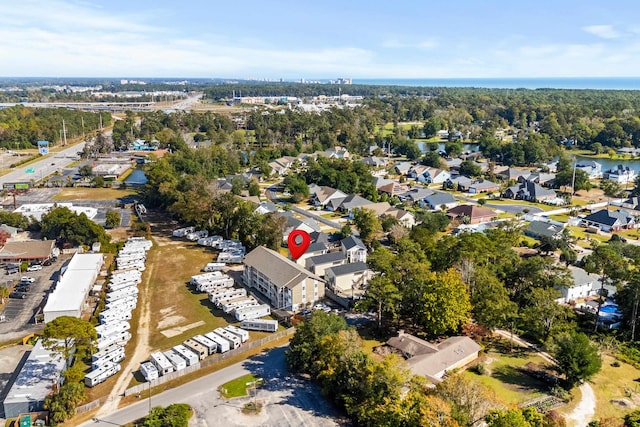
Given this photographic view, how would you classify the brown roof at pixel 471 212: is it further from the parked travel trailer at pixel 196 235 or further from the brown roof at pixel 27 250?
the brown roof at pixel 27 250

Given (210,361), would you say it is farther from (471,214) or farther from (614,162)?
(614,162)

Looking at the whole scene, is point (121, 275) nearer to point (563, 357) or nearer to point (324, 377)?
point (324, 377)

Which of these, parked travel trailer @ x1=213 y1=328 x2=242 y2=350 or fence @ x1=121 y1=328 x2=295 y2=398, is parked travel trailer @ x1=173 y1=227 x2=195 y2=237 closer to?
parked travel trailer @ x1=213 y1=328 x2=242 y2=350

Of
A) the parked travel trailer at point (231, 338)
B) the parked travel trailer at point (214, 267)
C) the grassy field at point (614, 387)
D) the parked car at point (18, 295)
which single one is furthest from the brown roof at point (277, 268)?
the grassy field at point (614, 387)

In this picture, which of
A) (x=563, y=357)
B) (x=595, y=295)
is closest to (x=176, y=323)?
(x=563, y=357)

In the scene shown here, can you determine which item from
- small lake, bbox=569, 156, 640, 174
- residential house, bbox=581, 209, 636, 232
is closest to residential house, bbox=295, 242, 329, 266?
residential house, bbox=581, 209, 636, 232

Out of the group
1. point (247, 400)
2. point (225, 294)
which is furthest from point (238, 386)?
point (225, 294)
